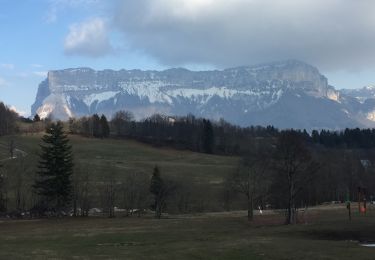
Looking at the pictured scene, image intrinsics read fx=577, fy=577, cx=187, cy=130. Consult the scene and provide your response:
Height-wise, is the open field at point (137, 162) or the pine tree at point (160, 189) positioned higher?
the open field at point (137, 162)

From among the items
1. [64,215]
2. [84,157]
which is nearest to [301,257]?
[64,215]

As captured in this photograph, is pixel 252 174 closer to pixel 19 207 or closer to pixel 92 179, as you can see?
pixel 19 207

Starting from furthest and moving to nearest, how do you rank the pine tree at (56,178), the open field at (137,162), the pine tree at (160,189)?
the open field at (137,162)
the pine tree at (160,189)
the pine tree at (56,178)

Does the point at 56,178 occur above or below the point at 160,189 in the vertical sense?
above

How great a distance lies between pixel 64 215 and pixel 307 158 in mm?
39834

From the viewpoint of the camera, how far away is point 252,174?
262 ft

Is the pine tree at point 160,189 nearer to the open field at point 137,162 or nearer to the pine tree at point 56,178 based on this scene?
the pine tree at point 56,178

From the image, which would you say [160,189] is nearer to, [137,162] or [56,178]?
[56,178]

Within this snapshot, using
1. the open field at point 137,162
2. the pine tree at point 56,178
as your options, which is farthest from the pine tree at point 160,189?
the open field at point 137,162

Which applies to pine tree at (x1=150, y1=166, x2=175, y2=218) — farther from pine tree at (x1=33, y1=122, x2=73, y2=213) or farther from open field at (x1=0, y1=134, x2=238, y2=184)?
open field at (x1=0, y1=134, x2=238, y2=184)

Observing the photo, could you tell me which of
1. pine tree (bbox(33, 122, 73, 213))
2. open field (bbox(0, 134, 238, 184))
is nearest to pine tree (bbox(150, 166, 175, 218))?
pine tree (bbox(33, 122, 73, 213))

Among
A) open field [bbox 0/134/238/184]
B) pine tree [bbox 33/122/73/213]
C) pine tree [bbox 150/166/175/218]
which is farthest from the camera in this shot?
open field [bbox 0/134/238/184]

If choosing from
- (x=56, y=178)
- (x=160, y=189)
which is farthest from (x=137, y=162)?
(x=56, y=178)

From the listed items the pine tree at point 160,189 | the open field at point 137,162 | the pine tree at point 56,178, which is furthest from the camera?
the open field at point 137,162
